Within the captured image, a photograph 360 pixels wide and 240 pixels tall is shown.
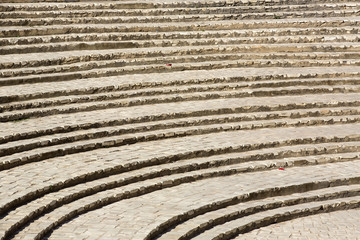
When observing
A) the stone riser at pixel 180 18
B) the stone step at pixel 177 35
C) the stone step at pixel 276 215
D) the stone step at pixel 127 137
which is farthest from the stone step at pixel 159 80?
the stone step at pixel 276 215

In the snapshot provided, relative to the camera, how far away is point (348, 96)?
14.1m

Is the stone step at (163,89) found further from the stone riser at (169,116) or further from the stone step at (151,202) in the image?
the stone step at (151,202)

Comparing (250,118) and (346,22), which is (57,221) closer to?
(250,118)

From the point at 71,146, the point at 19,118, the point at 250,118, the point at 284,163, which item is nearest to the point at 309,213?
the point at 284,163

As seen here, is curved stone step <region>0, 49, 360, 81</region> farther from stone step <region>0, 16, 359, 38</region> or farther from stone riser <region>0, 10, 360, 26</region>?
stone riser <region>0, 10, 360, 26</region>

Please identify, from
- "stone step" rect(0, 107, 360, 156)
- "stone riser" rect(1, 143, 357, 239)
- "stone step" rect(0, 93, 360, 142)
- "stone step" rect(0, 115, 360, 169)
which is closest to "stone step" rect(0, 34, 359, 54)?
"stone step" rect(0, 93, 360, 142)

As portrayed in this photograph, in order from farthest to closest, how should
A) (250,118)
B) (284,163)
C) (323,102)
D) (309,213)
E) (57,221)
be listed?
(323,102) < (250,118) < (284,163) < (309,213) < (57,221)

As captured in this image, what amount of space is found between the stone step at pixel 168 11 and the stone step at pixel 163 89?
3246 mm

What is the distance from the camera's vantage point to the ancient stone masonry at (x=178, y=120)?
9.12 m

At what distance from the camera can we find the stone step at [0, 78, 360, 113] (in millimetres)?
11875

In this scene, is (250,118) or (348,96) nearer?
(250,118)

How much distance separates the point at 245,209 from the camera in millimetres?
9703

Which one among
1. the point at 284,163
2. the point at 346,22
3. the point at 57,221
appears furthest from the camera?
the point at 346,22

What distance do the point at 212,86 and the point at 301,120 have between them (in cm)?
191
